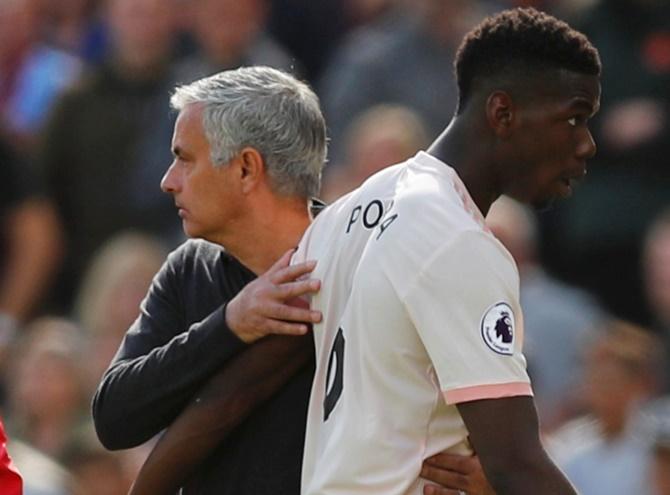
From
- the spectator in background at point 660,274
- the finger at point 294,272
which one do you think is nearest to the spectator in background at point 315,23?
the spectator in background at point 660,274

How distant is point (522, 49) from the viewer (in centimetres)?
431

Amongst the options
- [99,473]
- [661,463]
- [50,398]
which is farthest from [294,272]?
[50,398]

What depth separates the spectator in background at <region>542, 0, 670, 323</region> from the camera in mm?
8758

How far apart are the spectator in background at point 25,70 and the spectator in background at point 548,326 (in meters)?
2.61

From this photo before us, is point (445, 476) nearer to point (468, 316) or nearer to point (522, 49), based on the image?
point (468, 316)

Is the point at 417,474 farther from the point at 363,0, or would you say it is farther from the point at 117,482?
the point at 363,0

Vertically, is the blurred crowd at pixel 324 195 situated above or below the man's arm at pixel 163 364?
below

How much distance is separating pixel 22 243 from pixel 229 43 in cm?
135

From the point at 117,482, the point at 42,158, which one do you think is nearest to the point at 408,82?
the point at 42,158

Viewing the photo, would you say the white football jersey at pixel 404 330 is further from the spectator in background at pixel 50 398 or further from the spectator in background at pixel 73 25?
the spectator in background at pixel 73 25

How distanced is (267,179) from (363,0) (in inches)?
226

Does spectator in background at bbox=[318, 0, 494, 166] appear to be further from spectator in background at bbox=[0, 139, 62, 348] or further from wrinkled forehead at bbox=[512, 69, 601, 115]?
wrinkled forehead at bbox=[512, 69, 601, 115]

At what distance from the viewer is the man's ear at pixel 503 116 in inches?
168

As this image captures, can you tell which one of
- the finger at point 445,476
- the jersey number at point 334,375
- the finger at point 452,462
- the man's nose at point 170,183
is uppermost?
the man's nose at point 170,183
